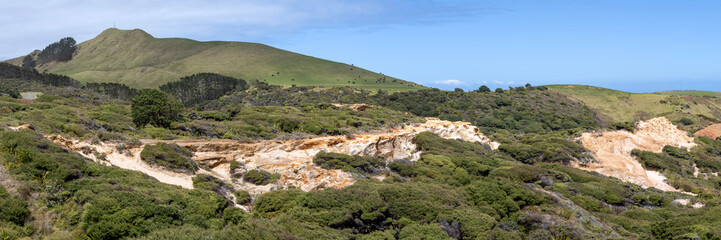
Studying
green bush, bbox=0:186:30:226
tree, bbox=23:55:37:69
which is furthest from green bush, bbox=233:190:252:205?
tree, bbox=23:55:37:69

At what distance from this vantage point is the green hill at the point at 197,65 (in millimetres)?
147625

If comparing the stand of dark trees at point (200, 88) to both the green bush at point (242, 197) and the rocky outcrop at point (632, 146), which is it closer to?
the rocky outcrop at point (632, 146)

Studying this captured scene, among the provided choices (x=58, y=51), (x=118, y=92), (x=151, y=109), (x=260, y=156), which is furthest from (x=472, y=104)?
(x=58, y=51)

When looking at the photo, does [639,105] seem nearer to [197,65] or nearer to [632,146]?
[632,146]

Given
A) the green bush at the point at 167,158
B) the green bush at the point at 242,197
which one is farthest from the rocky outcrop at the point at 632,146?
the green bush at the point at 167,158

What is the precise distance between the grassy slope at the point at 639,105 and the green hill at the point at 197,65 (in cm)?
5466

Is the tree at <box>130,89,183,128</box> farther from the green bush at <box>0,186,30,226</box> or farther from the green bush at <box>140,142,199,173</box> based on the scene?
the green bush at <box>0,186,30,226</box>

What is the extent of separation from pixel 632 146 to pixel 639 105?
76765 mm

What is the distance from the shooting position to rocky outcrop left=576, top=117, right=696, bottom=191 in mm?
40188

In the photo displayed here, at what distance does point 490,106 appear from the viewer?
92125 millimetres

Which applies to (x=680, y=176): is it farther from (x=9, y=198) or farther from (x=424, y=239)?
(x=9, y=198)

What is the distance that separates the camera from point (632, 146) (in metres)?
49.2

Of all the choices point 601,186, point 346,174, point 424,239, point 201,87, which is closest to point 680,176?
point 601,186

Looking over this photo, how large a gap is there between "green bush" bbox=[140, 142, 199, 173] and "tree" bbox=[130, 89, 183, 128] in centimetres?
1013
